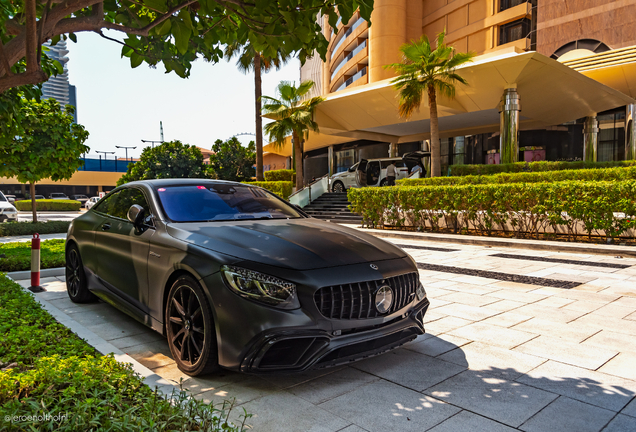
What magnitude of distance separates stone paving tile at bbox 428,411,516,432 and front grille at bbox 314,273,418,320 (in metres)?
0.82

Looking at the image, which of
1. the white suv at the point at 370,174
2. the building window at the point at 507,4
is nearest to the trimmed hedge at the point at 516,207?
the white suv at the point at 370,174

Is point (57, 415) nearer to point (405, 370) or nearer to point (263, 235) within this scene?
point (263, 235)

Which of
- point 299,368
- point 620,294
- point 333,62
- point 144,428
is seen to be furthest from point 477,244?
point 333,62

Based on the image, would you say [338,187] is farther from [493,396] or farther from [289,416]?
[289,416]

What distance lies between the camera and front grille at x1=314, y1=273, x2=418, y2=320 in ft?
9.80

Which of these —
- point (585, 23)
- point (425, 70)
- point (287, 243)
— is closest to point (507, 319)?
point (287, 243)

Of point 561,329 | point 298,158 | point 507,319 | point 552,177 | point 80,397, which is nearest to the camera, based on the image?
point 80,397

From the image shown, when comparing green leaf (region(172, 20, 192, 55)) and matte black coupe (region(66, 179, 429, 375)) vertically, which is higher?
green leaf (region(172, 20, 192, 55))

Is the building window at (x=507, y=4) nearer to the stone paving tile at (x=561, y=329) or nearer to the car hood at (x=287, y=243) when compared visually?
the stone paving tile at (x=561, y=329)

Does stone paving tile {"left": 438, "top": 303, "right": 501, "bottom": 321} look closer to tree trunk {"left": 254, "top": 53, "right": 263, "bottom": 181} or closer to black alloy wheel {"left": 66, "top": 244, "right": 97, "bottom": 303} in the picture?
black alloy wheel {"left": 66, "top": 244, "right": 97, "bottom": 303}

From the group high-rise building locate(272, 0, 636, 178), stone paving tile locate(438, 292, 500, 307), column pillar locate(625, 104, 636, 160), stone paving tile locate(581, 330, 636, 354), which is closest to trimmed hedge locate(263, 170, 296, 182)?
high-rise building locate(272, 0, 636, 178)

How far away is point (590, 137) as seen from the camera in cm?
2684

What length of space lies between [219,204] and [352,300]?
192 cm

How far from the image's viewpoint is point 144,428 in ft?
7.09
